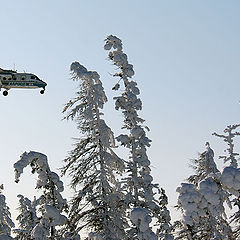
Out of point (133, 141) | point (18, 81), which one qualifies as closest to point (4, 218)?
point (18, 81)

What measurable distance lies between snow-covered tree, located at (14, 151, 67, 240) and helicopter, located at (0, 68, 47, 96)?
26612 mm

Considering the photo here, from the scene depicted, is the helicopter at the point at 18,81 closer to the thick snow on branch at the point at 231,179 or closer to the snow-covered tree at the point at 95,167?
the snow-covered tree at the point at 95,167

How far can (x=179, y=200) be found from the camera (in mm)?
13016

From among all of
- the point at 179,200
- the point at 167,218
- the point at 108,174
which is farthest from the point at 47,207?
the point at 167,218

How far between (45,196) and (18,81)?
27435mm

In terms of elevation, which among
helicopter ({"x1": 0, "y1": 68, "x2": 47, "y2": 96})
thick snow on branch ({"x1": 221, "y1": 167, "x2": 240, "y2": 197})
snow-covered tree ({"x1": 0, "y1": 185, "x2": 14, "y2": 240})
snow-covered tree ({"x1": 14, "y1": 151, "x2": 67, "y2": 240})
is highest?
helicopter ({"x1": 0, "y1": 68, "x2": 47, "y2": 96})

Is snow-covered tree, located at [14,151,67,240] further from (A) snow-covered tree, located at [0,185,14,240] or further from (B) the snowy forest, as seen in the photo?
(A) snow-covered tree, located at [0,185,14,240]

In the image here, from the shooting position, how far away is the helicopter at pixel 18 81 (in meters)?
45.1

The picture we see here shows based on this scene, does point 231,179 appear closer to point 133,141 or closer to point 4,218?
point 133,141

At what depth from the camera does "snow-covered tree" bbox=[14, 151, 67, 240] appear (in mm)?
18438

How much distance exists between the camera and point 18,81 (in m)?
45.7

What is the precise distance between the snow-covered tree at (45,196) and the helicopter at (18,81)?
26.6m

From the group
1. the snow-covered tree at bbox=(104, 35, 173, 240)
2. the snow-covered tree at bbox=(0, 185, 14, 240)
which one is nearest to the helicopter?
the snow-covered tree at bbox=(0, 185, 14, 240)

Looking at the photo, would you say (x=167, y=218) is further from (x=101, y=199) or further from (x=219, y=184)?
(x=219, y=184)
